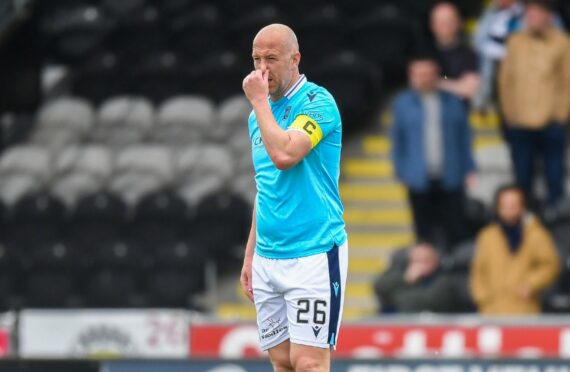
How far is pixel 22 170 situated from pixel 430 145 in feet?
14.7

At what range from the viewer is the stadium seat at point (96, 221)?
14.0m

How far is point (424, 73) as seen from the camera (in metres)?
12.0

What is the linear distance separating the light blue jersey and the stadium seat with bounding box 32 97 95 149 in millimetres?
8733

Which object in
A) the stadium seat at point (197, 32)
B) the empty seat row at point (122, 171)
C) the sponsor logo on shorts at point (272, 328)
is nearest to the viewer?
the sponsor logo on shorts at point (272, 328)

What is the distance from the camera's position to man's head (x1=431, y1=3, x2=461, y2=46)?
12.6 meters

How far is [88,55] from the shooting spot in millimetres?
16203

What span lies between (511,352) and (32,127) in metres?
6.68

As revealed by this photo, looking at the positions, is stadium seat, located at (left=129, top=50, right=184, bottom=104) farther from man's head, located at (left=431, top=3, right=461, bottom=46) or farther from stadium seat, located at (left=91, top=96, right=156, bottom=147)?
man's head, located at (left=431, top=3, right=461, bottom=46)

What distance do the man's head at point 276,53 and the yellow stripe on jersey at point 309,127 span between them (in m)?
0.18

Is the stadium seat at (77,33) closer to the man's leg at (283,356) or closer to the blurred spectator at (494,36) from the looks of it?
the blurred spectator at (494,36)

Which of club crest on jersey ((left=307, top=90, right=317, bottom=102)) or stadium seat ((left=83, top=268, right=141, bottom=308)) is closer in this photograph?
club crest on jersey ((left=307, top=90, right=317, bottom=102))

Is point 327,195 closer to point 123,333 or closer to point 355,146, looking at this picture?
point 123,333

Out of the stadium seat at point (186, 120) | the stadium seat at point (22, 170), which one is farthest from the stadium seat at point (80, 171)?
the stadium seat at point (186, 120)

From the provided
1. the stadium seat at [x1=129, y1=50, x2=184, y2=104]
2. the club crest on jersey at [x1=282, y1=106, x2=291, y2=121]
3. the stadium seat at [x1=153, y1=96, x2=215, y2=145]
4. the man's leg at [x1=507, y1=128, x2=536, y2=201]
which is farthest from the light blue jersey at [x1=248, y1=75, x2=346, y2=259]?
the stadium seat at [x1=129, y1=50, x2=184, y2=104]
